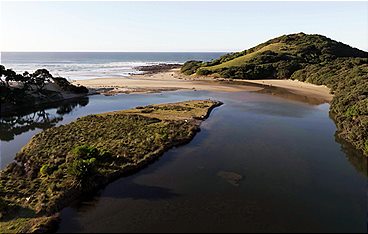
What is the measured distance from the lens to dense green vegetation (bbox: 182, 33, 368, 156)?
152 feet

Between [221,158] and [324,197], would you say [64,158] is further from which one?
[324,197]

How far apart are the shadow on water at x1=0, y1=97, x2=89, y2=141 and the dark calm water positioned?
713 mm

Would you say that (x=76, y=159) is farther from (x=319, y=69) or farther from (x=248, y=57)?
(x=248, y=57)

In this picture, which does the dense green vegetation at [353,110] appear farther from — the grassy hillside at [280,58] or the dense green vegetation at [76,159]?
the grassy hillside at [280,58]

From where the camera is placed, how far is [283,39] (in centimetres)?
16650

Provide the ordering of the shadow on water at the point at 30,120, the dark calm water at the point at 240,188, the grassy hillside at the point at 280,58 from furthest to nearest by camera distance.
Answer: the grassy hillside at the point at 280,58
the shadow on water at the point at 30,120
the dark calm water at the point at 240,188

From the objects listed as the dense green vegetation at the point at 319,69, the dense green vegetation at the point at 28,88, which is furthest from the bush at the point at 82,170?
the dense green vegetation at the point at 28,88

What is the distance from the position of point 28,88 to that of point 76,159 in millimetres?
46969

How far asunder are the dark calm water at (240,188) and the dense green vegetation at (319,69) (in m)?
3.82

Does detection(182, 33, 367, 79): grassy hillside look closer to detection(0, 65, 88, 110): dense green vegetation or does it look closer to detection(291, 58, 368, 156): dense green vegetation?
detection(291, 58, 368, 156): dense green vegetation

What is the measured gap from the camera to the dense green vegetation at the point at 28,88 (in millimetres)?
60812

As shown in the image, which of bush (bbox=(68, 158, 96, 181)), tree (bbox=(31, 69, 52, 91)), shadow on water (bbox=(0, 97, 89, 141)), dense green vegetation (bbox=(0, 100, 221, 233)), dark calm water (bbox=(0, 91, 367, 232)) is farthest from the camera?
tree (bbox=(31, 69, 52, 91))

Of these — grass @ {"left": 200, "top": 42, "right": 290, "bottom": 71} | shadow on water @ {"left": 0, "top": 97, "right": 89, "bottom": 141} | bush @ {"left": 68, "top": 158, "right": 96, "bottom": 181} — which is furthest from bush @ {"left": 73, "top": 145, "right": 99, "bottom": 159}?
grass @ {"left": 200, "top": 42, "right": 290, "bottom": 71}

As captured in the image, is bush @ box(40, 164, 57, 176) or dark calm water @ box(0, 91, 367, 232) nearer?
dark calm water @ box(0, 91, 367, 232)
